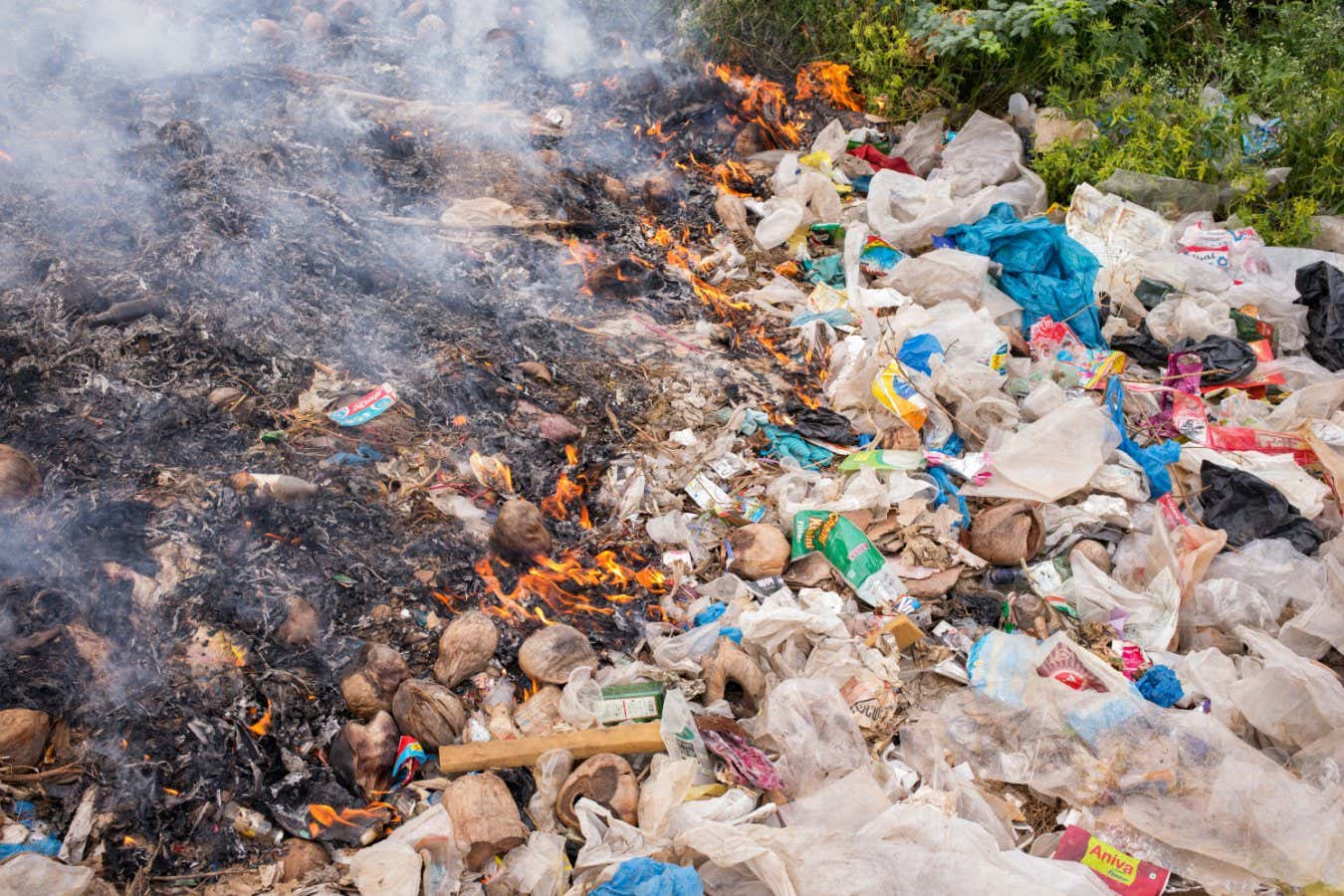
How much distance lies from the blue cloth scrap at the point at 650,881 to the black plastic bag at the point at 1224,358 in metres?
3.44

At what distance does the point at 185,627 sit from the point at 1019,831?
8.66ft

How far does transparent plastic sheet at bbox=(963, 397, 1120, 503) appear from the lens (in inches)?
137

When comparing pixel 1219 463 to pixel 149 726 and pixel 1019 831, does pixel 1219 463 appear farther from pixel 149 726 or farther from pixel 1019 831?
pixel 149 726

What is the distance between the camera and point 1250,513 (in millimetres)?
3510

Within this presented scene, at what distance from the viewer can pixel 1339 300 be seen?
165 inches

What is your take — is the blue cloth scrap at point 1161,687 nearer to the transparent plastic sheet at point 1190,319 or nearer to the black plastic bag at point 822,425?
the black plastic bag at point 822,425

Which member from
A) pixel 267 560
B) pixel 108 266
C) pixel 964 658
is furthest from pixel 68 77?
pixel 964 658

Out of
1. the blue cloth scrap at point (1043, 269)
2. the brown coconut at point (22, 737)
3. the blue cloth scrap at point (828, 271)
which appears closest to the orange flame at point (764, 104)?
the blue cloth scrap at point (828, 271)

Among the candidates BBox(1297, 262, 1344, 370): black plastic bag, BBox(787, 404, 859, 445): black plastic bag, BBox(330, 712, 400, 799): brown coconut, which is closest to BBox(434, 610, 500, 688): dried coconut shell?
BBox(330, 712, 400, 799): brown coconut

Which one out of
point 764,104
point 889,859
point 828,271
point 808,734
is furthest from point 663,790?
point 764,104

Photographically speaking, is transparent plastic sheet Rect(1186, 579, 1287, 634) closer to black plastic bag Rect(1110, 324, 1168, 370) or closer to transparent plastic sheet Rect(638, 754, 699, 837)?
black plastic bag Rect(1110, 324, 1168, 370)

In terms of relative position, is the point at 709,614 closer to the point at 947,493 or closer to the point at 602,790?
the point at 602,790

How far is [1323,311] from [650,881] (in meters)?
4.27

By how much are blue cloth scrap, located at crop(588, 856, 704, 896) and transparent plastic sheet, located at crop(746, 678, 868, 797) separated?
55cm
